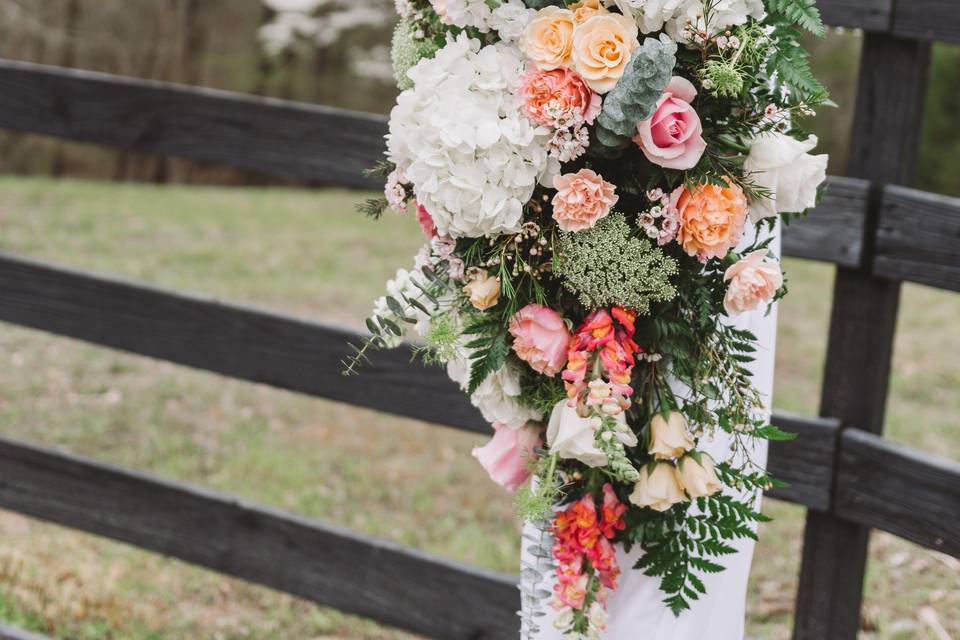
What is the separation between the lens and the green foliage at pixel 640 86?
1396 millimetres

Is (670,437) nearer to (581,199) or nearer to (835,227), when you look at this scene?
(581,199)

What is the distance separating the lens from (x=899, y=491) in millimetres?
2277

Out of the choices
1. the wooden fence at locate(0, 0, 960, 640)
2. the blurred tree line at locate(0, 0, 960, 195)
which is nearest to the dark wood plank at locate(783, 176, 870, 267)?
the wooden fence at locate(0, 0, 960, 640)

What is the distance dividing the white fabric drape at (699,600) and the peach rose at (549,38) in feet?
2.02

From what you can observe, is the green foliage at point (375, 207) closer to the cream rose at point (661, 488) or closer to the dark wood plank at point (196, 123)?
the cream rose at point (661, 488)

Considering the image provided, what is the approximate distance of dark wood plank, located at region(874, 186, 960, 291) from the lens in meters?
2.16

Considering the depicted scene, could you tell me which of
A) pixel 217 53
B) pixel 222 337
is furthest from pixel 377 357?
pixel 217 53

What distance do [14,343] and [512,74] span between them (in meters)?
5.33

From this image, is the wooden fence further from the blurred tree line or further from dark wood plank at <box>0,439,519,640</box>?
the blurred tree line

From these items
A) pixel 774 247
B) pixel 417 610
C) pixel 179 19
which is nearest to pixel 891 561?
pixel 417 610

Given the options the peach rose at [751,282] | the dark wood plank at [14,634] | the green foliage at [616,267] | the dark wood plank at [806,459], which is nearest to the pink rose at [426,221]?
the green foliage at [616,267]

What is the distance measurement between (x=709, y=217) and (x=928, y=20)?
107 cm

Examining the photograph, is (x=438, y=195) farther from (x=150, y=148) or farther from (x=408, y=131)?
(x=150, y=148)

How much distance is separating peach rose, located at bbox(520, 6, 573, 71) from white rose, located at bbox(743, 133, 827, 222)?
0.32 m
